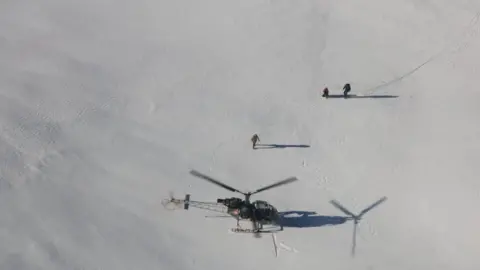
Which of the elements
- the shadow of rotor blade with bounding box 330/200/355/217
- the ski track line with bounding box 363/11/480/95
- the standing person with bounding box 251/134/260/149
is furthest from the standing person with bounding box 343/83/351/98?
the shadow of rotor blade with bounding box 330/200/355/217

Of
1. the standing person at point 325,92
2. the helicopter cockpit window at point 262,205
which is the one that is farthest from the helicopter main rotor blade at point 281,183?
the standing person at point 325,92

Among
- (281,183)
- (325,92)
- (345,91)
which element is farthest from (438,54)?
(281,183)

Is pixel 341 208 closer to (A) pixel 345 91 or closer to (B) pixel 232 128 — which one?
(A) pixel 345 91

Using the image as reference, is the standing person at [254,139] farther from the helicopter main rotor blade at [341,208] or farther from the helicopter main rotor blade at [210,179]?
the helicopter main rotor blade at [341,208]

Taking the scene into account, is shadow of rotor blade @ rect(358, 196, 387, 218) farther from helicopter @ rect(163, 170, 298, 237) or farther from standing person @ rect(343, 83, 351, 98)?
standing person @ rect(343, 83, 351, 98)

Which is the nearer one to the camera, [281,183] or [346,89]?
[281,183]

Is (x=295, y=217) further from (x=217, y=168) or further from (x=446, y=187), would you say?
(x=446, y=187)
